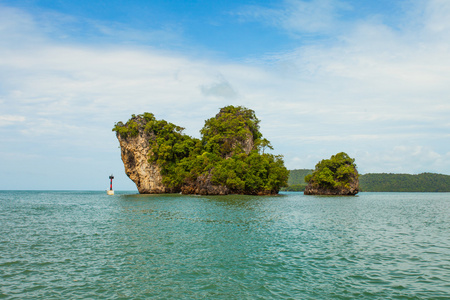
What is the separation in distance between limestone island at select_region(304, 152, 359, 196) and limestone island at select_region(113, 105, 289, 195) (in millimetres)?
12959

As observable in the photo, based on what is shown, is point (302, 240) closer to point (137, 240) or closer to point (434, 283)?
point (434, 283)

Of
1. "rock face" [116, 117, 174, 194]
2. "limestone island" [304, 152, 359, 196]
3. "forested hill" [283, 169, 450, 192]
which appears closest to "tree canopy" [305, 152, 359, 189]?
"limestone island" [304, 152, 359, 196]

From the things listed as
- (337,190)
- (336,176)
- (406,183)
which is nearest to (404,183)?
(406,183)

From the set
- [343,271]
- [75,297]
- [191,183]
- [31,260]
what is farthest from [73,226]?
[191,183]

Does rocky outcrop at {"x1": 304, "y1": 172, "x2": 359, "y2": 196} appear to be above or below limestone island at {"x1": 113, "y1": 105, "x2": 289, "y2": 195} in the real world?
below

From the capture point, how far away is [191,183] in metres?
74.3

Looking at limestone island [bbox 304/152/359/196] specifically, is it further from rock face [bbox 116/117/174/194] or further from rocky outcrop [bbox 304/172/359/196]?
rock face [bbox 116/117/174/194]

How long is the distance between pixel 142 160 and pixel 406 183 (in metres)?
144

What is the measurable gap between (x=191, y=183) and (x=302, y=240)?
58.4m

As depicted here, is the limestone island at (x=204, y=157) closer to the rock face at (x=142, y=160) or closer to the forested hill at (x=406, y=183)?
the rock face at (x=142, y=160)

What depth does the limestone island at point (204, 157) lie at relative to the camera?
69.2 m

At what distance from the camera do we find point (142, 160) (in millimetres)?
84062

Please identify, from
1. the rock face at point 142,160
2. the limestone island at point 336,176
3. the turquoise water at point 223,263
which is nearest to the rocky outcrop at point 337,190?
the limestone island at point 336,176

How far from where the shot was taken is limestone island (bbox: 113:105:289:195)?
69250 millimetres
